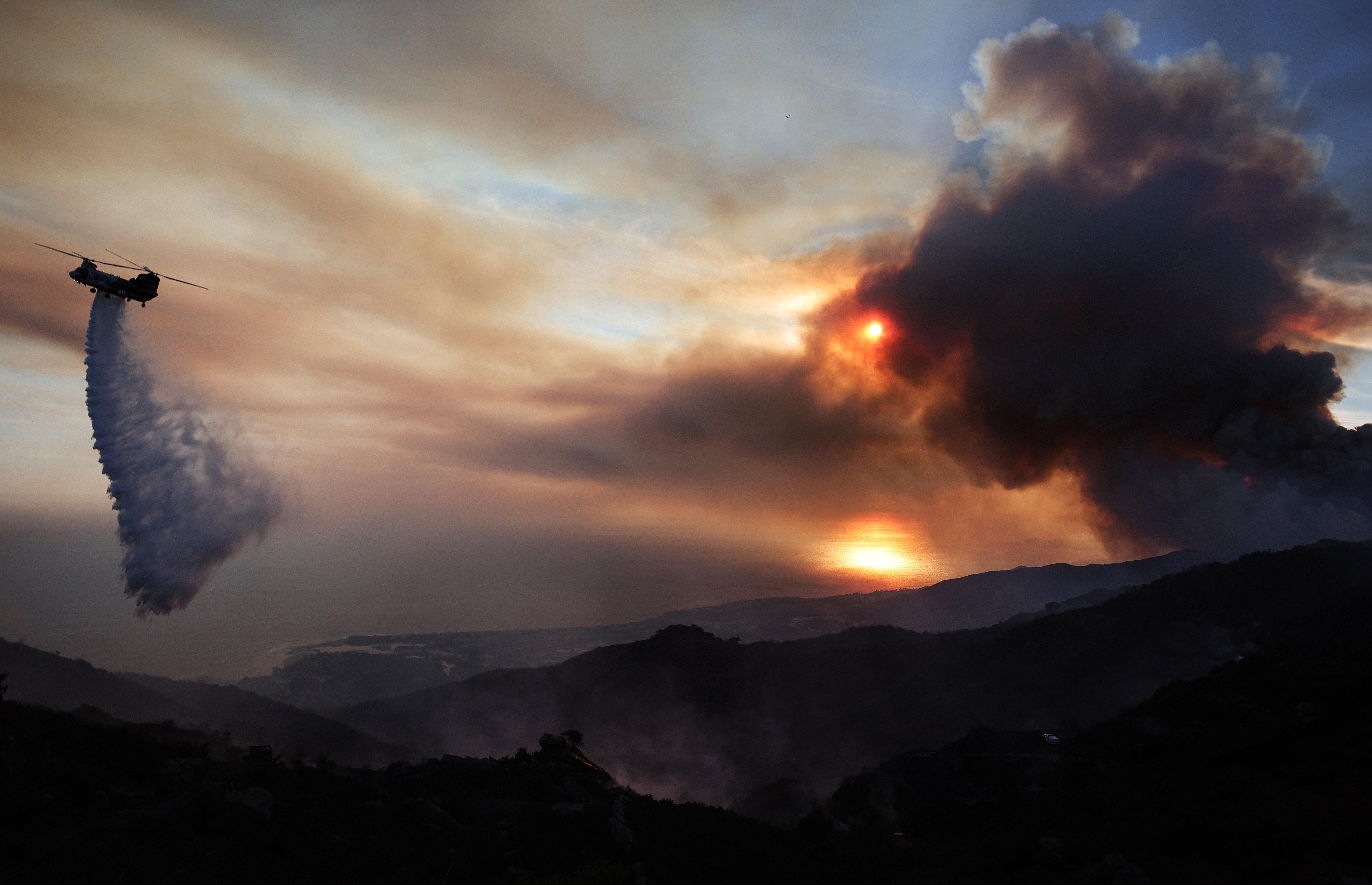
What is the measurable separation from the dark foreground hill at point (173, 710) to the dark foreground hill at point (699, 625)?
108ft

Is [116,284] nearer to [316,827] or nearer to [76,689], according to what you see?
[76,689]

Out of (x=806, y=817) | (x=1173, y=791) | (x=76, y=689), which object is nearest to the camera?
(x=1173, y=791)

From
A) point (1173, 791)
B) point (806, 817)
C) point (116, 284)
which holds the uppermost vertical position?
point (116, 284)

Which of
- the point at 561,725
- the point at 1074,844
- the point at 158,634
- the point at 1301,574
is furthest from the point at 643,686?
the point at 158,634

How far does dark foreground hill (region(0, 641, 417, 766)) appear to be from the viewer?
63.4 m

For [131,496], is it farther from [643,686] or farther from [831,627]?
[831,627]

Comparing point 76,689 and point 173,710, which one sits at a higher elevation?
point 76,689

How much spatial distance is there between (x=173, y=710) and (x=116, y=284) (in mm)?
45681

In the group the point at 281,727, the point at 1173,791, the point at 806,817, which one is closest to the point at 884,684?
the point at 806,817

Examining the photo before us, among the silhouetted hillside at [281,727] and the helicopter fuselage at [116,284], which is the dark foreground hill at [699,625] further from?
the helicopter fuselage at [116,284]

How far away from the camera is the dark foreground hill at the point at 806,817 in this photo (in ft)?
74.7

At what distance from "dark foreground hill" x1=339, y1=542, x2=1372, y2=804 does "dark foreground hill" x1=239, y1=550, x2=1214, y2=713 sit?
96.2ft

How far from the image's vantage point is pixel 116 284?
52969 mm

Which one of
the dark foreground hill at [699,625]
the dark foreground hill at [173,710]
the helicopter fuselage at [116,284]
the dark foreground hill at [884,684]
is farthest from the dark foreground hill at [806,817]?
the dark foreground hill at [699,625]
